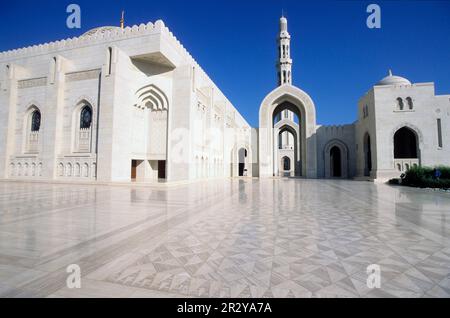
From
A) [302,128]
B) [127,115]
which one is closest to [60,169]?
[127,115]

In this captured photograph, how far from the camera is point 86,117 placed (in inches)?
612

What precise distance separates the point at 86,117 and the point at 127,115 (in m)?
3.21

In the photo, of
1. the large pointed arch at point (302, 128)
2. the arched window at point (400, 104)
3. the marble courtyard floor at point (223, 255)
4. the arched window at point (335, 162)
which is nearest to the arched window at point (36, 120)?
the marble courtyard floor at point (223, 255)

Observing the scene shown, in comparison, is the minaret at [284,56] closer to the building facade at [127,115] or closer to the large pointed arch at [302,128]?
the large pointed arch at [302,128]

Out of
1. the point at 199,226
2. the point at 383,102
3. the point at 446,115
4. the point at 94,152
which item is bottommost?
the point at 199,226

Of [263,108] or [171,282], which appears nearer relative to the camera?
[171,282]

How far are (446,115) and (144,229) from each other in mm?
24180

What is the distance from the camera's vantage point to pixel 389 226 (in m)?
4.22

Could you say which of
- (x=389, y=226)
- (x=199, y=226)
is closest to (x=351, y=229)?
(x=389, y=226)

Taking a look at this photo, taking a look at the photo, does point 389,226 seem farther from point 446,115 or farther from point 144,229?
point 446,115

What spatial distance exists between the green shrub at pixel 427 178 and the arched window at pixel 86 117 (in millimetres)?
21719

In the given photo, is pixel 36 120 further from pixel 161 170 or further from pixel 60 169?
pixel 161 170

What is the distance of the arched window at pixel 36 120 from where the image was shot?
1705 cm

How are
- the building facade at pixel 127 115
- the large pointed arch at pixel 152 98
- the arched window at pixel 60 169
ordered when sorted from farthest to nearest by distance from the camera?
the large pointed arch at pixel 152 98
the arched window at pixel 60 169
the building facade at pixel 127 115
